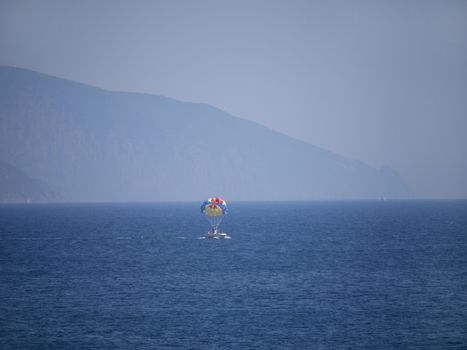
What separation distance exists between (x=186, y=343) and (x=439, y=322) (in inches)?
946

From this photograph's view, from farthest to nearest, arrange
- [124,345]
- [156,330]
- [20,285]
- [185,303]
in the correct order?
[20,285], [185,303], [156,330], [124,345]

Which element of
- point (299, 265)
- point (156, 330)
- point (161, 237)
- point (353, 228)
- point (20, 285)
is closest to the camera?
point (156, 330)

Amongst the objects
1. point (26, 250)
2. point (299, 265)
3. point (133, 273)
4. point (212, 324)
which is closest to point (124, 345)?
point (212, 324)

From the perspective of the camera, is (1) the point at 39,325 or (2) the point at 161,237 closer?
(1) the point at 39,325

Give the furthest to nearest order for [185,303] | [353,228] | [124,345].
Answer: [353,228] < [185,303] < [124,345]

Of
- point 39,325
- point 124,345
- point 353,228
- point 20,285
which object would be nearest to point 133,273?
point 20,285

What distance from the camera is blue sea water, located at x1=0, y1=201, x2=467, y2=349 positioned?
205ft

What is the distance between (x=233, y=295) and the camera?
8094 centimetres

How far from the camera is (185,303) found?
7625 cm

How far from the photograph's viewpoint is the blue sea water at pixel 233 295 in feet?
205

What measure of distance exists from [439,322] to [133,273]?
45601 mm

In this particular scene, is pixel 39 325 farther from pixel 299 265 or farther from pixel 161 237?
pixel 161 237

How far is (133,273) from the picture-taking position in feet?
324

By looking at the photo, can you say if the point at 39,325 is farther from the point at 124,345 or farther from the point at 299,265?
the point at 299,265
